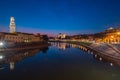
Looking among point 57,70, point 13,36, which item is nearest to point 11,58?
point 57,70

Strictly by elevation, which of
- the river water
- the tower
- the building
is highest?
the tower

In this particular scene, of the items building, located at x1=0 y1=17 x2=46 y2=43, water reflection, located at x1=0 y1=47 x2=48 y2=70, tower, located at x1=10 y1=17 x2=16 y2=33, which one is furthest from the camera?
tower, located at x1=10 y1=17 x2=16 y2=33

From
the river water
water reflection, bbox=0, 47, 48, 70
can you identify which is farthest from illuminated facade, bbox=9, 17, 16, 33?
the river water

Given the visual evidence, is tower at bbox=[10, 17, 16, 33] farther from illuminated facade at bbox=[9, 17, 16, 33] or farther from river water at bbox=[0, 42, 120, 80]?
river water at bbox=[0, 42, 120, 80]

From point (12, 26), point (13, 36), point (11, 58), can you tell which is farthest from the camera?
point (12, 26)

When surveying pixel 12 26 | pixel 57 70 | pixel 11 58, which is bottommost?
pixel 57 70

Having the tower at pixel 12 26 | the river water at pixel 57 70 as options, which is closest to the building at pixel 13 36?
the tower at pixel 12 26

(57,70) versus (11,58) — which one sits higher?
(11,58)

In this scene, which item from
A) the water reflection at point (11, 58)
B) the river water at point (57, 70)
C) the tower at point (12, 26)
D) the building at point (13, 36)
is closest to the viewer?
the river water at point (57, 70)

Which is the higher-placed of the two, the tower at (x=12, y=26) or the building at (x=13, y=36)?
the tower at (x=12, y=26)

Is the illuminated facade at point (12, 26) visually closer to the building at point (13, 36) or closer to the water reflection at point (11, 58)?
the building at point (13, 36)

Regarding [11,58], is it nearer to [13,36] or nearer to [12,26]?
[13,36]

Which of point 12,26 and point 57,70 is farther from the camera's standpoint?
point 12,26

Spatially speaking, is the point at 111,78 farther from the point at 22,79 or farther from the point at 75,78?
the point at 22,79
